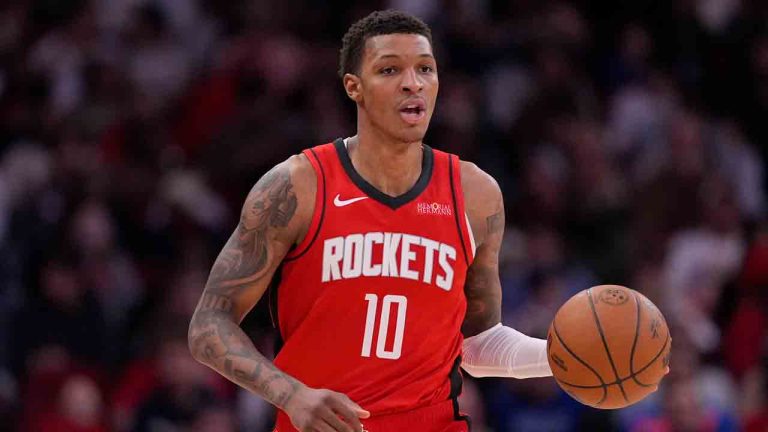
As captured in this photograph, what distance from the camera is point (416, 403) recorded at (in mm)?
5750

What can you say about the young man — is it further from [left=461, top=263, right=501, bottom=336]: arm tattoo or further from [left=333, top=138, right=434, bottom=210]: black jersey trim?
[left=461, top=263, right=501, bottom=336]: arm tattoo

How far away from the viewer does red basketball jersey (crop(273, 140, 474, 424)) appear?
225 inches

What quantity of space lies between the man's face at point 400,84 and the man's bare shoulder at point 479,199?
341 mm

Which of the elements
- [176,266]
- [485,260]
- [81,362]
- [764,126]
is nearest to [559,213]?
[764,126]

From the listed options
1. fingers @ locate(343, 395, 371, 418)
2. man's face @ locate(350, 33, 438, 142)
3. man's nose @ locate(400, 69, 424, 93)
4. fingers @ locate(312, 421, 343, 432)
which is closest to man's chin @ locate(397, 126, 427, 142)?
man's face @ locate(350, 33, 438, 142)

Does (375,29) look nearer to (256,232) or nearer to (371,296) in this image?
(256,232)

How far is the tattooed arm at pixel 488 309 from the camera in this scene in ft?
19.8

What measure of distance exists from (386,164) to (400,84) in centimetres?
36

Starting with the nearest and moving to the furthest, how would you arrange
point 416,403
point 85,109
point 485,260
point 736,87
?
point 416,403
point 485,260
point 85,109
point 736,87

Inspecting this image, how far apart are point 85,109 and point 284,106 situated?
1.75 meters

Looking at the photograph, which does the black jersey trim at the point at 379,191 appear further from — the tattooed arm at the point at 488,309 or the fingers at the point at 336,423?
the fingers at the point at 336,423

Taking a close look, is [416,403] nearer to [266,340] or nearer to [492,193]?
[492,193]

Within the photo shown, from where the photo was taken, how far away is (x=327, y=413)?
511 centimetres

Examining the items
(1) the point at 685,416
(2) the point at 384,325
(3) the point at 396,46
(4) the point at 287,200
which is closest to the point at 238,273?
(4) the point at 287,200
